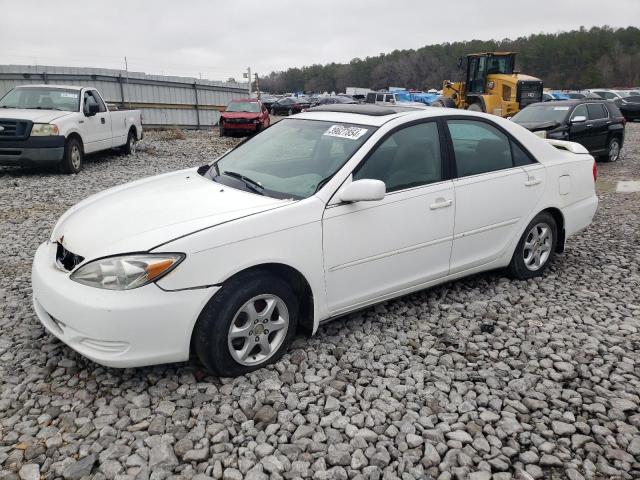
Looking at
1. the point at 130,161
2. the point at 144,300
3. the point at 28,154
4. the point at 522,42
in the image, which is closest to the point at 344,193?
the point at 144,300

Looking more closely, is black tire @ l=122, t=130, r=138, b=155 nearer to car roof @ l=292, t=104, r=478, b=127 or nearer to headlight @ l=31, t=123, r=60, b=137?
headlight @ l=31, t=123, r=60, b=137

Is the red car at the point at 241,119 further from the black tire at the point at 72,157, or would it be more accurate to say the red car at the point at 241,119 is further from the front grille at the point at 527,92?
the black tire at the point at 72,157

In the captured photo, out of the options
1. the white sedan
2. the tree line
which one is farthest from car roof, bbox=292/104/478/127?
the tree line

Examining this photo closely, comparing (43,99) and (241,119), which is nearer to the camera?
(43,99)

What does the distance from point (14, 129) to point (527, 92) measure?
16.9 m

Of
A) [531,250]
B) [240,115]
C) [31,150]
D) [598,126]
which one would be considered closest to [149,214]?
[531,250]

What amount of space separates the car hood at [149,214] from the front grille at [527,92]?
1797 cm

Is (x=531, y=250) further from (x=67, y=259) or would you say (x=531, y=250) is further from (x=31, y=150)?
(x=31, y=150)

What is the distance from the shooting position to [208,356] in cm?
302

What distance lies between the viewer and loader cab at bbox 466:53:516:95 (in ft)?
67.3

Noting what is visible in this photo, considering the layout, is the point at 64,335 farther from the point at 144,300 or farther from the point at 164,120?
the point at 164,120

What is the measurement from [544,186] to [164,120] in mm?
20418

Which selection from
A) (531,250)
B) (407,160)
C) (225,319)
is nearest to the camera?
(225,319)

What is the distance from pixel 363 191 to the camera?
331cm
